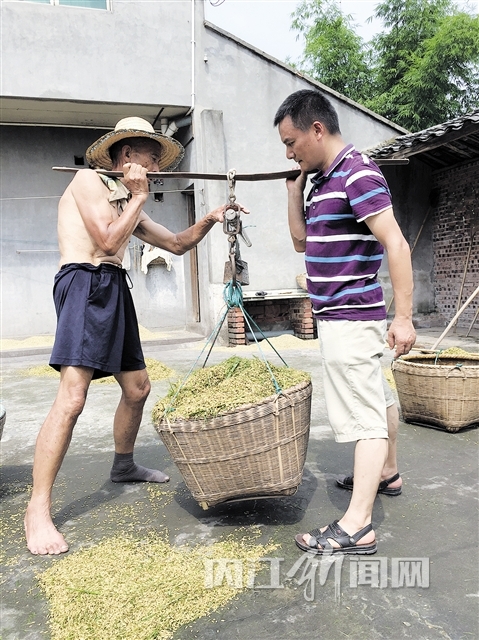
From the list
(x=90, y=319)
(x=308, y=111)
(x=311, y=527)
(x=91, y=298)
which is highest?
(x=308, y=111)

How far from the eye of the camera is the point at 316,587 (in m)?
1.99

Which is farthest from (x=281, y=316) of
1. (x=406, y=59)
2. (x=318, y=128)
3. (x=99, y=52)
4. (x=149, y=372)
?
(x=406, y=59)

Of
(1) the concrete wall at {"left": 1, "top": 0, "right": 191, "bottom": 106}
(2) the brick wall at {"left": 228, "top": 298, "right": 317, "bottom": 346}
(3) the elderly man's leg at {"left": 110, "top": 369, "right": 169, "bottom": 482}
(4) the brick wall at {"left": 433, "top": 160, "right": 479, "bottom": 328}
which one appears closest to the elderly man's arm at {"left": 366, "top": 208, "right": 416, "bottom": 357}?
(3) the elderly man's leg at {"left": 110, "top": 369, "right": 169, "bottom": 482}

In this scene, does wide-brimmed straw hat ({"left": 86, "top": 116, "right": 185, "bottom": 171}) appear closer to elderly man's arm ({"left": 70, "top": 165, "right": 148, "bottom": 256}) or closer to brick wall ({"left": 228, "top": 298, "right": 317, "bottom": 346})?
elderly man's arm ({"left": 70, "top": 165, "right": 148, "bottom": 256})

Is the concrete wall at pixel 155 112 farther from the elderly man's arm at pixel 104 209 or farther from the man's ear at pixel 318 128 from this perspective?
the man's ear at pixel 318 128

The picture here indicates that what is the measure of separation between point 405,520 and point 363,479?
46cm

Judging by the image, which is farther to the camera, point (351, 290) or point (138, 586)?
point (351, 290)

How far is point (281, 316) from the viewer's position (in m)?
9.91

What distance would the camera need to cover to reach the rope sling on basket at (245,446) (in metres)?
2.23

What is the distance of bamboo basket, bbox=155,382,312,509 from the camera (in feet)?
7.30

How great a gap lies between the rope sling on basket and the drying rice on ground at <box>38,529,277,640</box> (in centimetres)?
26

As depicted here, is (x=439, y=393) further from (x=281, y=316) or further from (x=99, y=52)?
(x=99, y=52)

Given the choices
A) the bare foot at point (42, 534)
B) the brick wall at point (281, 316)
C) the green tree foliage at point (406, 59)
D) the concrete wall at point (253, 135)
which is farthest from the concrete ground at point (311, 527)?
the green tree foliage at point (406, 59)

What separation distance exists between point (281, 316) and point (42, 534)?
7.78m
